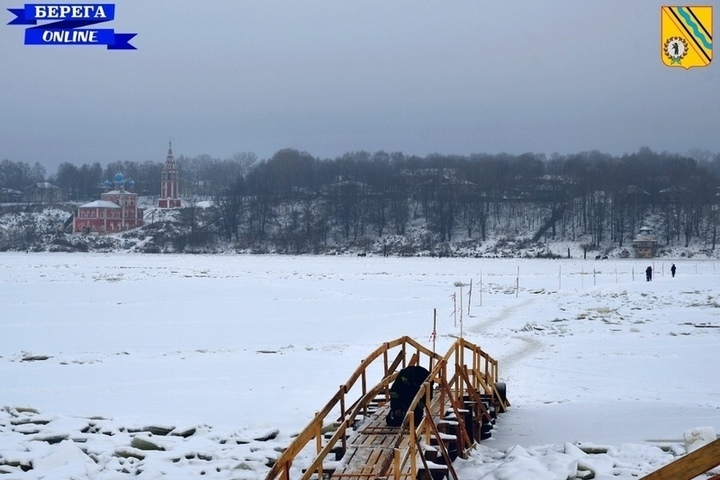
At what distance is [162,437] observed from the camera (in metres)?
13.4

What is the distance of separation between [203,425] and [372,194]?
429ft

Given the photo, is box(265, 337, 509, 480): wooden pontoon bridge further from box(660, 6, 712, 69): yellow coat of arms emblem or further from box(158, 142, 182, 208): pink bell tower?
box(158, 142, 182, 208): pink bell tower

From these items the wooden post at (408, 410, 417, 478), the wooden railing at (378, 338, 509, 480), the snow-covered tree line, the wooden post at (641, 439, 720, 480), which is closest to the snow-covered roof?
the snow-covered tree line

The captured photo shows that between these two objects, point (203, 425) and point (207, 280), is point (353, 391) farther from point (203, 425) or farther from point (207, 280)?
point (207, 280)

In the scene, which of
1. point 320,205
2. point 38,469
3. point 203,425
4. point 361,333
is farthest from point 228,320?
point 320,205

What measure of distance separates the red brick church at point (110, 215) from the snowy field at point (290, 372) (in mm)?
107741

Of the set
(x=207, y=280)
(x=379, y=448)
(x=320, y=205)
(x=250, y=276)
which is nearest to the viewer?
(x=379, y=448)

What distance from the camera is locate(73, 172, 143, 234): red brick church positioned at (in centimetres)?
14338

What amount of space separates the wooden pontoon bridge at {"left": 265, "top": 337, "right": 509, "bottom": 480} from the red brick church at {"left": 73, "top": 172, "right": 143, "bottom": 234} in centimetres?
13285

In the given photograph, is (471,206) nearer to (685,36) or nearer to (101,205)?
(101,205)

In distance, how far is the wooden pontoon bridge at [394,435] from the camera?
32.2 ft

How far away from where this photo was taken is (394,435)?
38.7 feet

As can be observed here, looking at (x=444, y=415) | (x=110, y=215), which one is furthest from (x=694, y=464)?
(x=110, y=215)

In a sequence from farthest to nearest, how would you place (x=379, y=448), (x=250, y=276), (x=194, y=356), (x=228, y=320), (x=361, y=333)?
(x=250, y=276) < (x=228, y=320) < (x=361, y=333) < (x=194, y=356) < (x=379, y=448)
